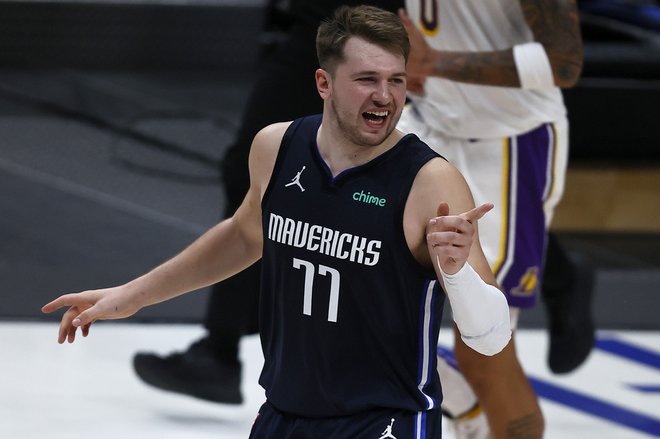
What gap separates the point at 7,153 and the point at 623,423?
4313mm

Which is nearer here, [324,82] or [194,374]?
[324,82]

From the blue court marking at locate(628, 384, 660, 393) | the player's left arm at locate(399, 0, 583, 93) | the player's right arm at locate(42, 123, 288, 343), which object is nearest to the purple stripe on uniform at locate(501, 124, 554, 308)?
the player's left arm at locate(399, 0, 583, 93)

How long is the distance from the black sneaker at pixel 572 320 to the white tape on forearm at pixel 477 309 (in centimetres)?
218

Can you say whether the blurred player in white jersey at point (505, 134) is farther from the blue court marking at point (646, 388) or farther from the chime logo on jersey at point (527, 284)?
the blue court marking at point (646, 388)

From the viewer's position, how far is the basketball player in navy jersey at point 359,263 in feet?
8.91

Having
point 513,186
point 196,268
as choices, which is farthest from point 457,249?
point 513,186

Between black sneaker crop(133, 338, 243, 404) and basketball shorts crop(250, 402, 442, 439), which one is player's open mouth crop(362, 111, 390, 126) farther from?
black sneaker crop(133, 338, 243, 404)

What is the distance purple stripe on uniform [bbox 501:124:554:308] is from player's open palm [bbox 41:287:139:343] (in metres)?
1.26

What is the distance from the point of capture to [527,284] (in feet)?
12.9

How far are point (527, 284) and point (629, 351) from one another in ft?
5.88

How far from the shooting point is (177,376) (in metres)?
4.66

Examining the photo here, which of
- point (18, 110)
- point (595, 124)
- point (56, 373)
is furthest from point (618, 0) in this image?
point (56, 373)

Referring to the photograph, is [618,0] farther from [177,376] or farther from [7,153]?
[177,376]

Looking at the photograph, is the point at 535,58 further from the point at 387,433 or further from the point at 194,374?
the point at 194,374
